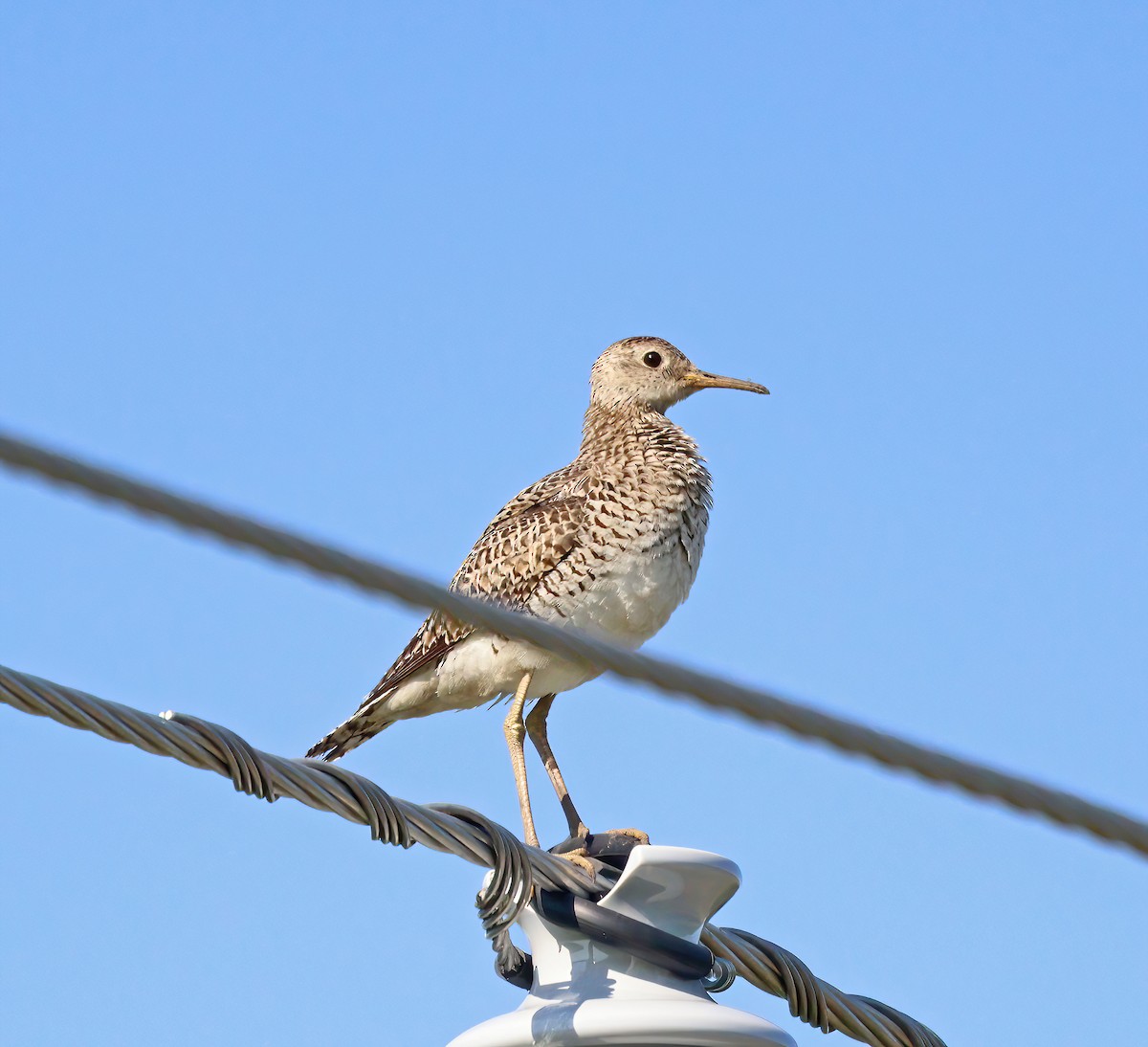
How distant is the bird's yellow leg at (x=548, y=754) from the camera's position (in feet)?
30.0

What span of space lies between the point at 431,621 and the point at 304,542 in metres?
7.40

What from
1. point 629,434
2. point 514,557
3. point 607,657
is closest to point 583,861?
point 607,657

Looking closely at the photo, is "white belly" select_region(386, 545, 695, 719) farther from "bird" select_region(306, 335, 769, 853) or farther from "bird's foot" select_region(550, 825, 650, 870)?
"bird's foot" select_region(550, 825, 650, 870)

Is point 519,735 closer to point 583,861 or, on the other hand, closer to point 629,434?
point 629,434

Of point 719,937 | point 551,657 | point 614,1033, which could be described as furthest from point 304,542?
point 551,657

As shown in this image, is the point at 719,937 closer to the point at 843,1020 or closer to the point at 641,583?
the point at 843,1020

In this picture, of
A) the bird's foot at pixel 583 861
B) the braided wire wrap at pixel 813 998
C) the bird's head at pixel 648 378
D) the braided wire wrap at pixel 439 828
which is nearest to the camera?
the braided wire wrap at pixel 439 828

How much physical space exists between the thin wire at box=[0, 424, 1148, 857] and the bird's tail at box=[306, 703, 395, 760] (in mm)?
7253

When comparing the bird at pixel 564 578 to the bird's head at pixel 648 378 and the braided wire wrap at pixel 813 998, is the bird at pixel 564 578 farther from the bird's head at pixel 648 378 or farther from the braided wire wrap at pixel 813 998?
the braided wire wrap at pixel 813 998

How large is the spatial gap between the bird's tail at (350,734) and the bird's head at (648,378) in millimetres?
2244

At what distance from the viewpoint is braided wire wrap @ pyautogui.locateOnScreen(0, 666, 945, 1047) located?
11.0ft

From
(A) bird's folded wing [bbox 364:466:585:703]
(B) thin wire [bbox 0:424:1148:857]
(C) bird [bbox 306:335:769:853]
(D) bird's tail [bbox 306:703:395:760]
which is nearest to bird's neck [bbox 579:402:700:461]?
(C) bird [bbox 306:335:769:853]

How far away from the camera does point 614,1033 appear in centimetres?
381

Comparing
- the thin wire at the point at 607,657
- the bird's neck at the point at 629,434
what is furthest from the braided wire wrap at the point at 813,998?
the bird's neck at the point at 629,434
